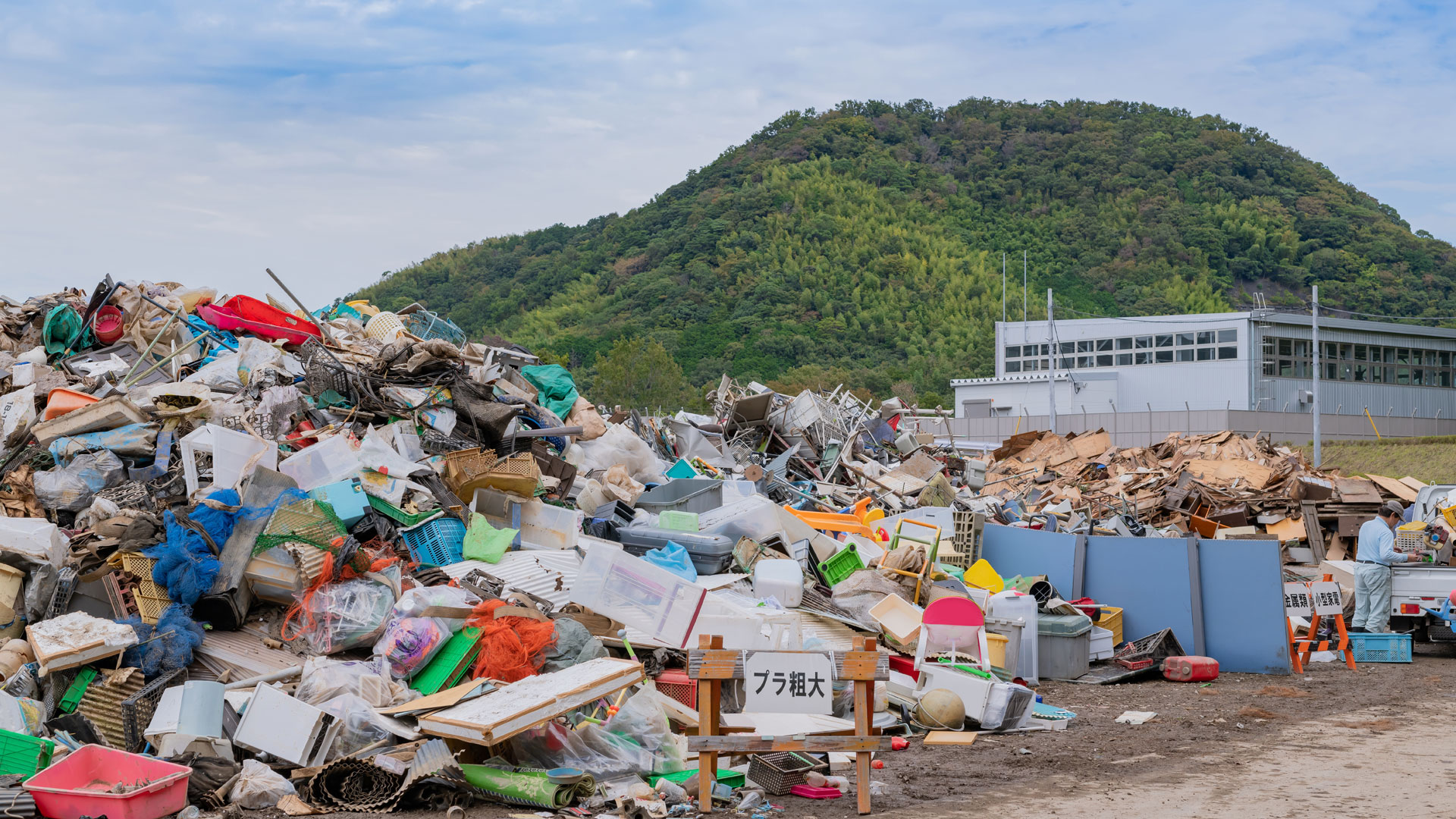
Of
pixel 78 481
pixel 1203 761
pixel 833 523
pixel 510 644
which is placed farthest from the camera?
pixel 833 523

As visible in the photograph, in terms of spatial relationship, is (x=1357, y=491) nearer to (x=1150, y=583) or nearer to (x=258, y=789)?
(x=1150, y=583)

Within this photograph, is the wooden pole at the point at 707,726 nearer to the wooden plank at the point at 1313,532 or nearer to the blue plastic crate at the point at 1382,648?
the blue plastic crate at the point at 1382,648

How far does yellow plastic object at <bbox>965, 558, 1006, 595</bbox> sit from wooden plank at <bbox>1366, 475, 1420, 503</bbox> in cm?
927

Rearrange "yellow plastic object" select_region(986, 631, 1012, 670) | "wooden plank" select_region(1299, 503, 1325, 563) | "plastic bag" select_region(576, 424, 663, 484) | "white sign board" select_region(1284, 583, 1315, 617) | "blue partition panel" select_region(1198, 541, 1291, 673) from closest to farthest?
"yellow plastic object" select_region(986, 631, 1012, 670) → "blue partition panel" select_region(1198, 541, 1291, 673) → "white sign board" select_region(1284, 583, 1315, 617) → "plastic bag" select_region(576, 424, 663, 484) → "wooden plank" select_region(1299, 503, 1325, 563)

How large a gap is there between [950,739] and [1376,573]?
6.39m

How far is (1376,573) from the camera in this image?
11.4m

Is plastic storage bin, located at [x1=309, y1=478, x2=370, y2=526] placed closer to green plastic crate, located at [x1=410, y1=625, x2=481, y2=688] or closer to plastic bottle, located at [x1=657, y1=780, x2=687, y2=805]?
green plastic crate, located at [x1=410, y1=625, x2=481, y2=688]

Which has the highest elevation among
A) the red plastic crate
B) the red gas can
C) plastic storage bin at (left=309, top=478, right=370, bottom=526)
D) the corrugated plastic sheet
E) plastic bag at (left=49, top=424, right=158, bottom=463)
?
plastic bag at (left=49, top=424, right=158, bottom=463)

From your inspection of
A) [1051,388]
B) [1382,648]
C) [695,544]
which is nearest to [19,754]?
[695,544]

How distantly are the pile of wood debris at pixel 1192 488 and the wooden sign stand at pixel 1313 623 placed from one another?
1.83 m

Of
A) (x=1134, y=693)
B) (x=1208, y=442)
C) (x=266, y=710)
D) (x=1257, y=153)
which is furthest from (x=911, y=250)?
(x=266, y=710)

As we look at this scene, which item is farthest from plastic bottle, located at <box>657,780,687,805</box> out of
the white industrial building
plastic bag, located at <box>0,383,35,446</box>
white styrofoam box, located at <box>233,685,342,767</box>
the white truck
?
the white industrial building

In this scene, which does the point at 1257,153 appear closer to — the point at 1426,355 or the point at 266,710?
the point at 1426,355

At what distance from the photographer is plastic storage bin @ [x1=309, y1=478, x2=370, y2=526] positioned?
26.5 ft
